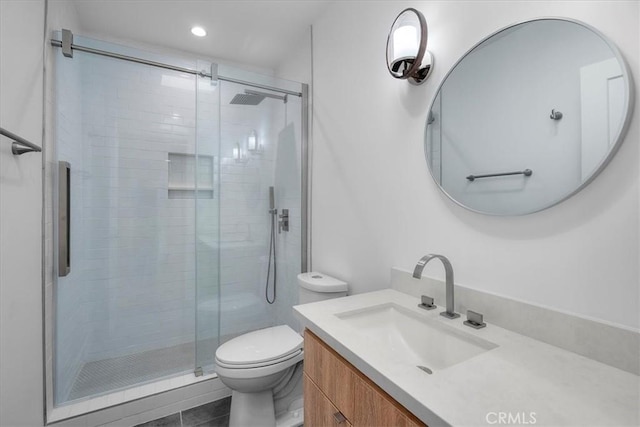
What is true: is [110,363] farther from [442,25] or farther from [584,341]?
[442,25]

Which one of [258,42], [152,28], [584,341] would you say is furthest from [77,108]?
[584,341]

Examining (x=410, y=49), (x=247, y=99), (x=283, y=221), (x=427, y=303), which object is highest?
(x=247, y=99)

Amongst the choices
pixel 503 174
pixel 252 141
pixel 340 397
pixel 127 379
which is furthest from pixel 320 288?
pixel 127 379

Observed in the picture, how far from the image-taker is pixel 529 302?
3.00ft

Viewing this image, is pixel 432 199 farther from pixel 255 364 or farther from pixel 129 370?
pixel 129 370

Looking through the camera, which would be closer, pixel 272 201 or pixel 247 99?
pixel 247 99

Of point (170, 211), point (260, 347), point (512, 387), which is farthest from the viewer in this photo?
point (170, 211)

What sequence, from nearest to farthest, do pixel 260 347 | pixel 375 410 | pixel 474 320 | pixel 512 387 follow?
pixel 512 387
pixel 375 410
pixel 474 320
pixel 260 347

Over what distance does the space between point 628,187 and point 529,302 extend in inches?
15.9

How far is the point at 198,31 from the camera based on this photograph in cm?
229

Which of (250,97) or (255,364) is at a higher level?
(250,97)

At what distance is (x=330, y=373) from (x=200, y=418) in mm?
1281

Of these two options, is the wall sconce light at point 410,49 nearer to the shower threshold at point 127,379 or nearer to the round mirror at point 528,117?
the round mirror at point 528,117

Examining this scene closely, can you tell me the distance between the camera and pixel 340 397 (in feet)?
2.94
